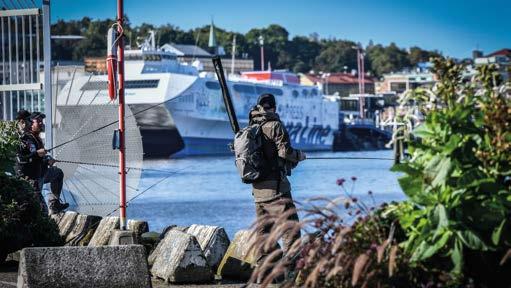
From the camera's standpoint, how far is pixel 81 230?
11.6 meters

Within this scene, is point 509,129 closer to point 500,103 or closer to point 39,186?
point 500,103

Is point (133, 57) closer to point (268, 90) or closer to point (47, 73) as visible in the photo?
point (268, 90)

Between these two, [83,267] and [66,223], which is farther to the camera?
[66,223]

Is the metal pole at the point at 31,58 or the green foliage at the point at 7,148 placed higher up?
the metal pole at the point at 31,58

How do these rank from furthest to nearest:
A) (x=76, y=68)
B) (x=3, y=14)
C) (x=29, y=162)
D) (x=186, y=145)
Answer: (x=186, y=145), (x=76, y=68), (x=3, y=14), (x=29, y=162)

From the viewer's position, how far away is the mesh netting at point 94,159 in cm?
1347

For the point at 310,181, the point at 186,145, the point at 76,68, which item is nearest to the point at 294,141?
the point at 186,145

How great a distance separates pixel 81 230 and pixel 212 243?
7.30ft

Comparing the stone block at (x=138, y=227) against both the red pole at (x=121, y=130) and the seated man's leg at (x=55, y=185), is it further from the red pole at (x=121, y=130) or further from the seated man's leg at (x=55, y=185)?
the seated man's leg at (x=55, y=185)

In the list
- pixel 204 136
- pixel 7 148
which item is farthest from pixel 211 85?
pixel 7 148

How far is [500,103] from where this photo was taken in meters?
4.66

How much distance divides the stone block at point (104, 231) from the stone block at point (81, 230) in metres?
0.27

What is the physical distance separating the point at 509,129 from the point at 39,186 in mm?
8347

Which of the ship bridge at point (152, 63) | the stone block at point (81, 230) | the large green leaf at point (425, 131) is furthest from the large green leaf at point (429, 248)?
the ship bridge at point (152, 63)
